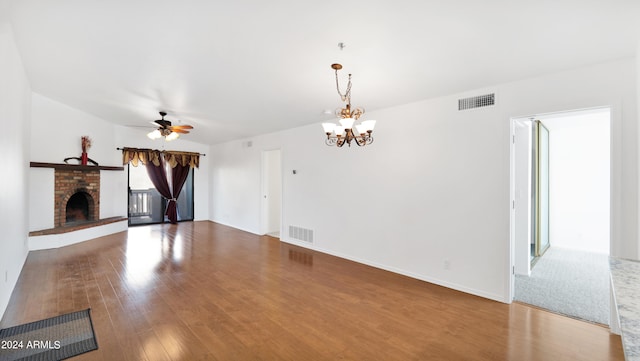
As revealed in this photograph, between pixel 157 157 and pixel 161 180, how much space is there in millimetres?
671

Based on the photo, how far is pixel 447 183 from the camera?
3.81 meters

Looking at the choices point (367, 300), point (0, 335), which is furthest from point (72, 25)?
point (367, 300)

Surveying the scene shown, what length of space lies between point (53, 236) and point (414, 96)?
22.8 ft

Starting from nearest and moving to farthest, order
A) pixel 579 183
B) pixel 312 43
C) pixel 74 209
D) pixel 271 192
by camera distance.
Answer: pixel 312 43, pixel 579 183, pixel 74 209, pixel 271 192

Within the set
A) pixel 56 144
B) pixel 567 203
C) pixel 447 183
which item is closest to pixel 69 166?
pixel 56 144

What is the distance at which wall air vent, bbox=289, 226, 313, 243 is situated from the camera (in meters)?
5.92

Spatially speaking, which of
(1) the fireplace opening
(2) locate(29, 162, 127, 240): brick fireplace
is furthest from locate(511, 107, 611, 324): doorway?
(1) the fireplace opening

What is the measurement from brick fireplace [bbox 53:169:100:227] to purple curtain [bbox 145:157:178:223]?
140cm

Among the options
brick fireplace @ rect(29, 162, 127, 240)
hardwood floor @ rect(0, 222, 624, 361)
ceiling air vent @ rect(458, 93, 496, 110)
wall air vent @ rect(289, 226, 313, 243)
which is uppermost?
ceiling air vent @ rect(458, 93, 496, 110)

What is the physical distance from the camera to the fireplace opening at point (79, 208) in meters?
6.54

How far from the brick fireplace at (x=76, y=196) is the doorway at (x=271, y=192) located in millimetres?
3892

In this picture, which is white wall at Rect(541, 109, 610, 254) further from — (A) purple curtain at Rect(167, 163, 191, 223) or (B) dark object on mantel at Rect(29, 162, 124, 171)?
(B) dark object on mantel at Rect(29, 162, 124, 171)

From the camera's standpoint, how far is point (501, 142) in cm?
337

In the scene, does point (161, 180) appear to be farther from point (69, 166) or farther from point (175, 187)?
point (69, 166)
